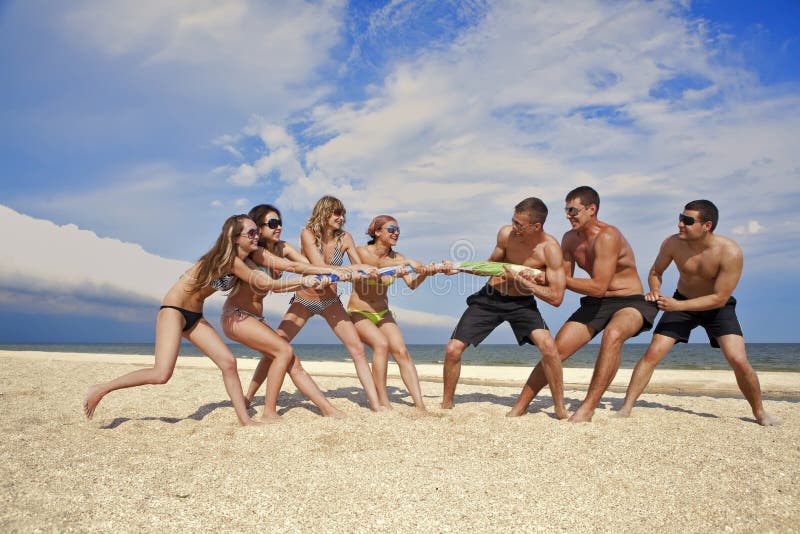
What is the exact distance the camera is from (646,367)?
6.77m

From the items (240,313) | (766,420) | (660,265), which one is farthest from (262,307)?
(766,420)

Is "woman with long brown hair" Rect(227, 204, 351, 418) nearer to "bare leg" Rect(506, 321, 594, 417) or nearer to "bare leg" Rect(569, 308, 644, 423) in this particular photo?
"bare leg" Rect(506, 321, 594, 417)

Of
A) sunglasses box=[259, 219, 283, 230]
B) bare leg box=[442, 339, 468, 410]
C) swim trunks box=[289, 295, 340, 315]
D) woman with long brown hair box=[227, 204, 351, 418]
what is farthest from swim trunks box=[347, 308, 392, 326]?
sunglasses box=[259, 219, 283, 230]

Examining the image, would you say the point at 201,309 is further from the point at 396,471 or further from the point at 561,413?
the point at 561,413

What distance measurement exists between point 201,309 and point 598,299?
484 centimetres

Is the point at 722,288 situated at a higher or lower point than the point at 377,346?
higher

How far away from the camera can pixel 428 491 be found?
12.2ft

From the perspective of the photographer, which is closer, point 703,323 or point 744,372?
point 744,372

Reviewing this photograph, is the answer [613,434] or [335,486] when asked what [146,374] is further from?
[613,434]

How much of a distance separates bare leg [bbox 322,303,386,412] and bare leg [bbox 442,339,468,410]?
888 mm

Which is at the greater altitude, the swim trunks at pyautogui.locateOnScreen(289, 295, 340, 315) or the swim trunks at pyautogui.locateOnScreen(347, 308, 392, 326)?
the swim trunks at pyautogui.locateOnScreen(289, 295, 340, 315)

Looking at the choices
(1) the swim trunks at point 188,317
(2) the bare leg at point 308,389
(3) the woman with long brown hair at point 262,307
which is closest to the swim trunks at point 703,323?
(3) the woman with long brown hair at point 262,307

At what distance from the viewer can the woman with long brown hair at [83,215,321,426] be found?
5785 mm

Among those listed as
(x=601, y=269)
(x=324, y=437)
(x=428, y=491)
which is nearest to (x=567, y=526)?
(x=428, y=491)
